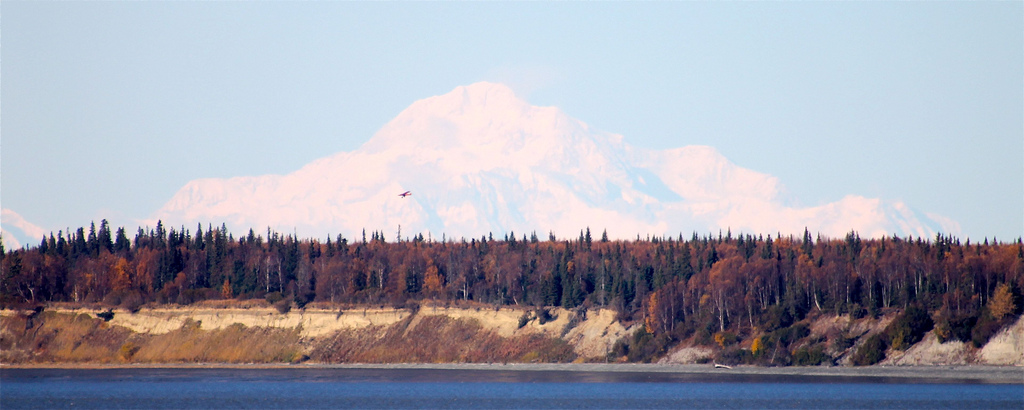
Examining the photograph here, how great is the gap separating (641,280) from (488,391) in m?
63.2

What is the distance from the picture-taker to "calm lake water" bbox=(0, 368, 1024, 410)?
9275 cm

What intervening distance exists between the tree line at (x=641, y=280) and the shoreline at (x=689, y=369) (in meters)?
9.07

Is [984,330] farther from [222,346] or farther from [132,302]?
[132,302]

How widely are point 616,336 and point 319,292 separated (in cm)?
5263

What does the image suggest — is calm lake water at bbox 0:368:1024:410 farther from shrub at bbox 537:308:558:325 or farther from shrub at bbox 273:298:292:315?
shrub at bbox 273:298:292:315

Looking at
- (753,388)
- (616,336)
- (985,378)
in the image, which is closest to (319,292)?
(616,336)

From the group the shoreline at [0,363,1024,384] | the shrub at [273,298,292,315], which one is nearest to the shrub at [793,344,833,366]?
the shoreline at [0,363,1024,384]

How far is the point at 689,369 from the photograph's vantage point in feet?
448

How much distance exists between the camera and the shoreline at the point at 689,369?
4579 inches

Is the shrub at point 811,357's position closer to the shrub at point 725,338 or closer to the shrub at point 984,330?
the shrub at point 725,338

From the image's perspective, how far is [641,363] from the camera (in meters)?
144

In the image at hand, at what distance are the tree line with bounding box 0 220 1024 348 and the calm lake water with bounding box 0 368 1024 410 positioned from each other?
76.2 ft

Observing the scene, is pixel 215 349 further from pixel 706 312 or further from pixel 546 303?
pixel 706 312

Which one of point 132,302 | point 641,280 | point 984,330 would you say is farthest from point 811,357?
point 132,302
